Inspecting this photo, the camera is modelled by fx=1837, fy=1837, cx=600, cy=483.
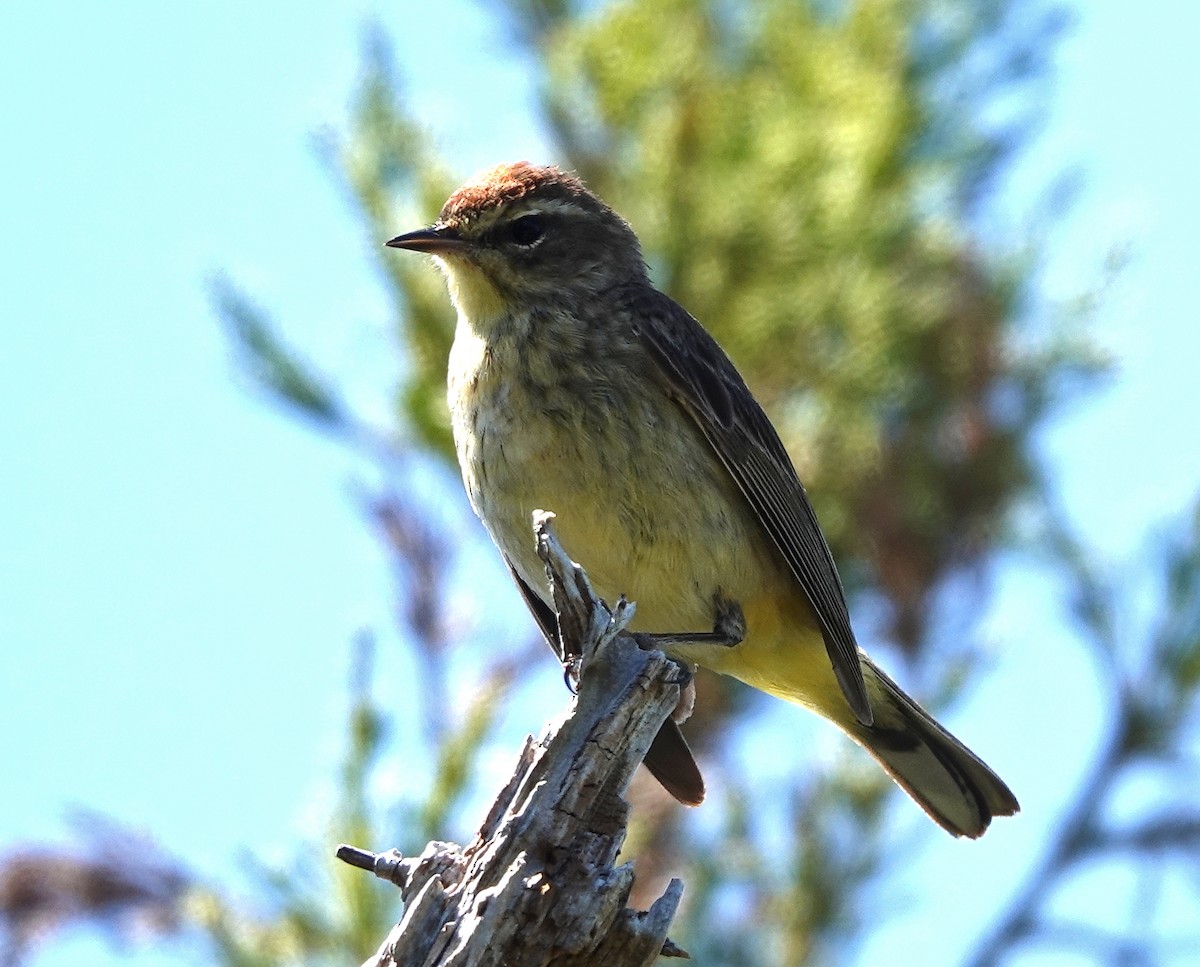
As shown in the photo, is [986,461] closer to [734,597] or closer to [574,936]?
[734,597]

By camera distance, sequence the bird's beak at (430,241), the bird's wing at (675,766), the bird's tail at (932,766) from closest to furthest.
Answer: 1. the bird's wing at (675,766)
2. the bird's beak at (430,241)
3. the bird's tail at (932,766)

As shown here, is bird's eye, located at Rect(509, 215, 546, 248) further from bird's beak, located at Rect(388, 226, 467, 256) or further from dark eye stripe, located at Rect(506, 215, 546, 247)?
bird's beak, located at Rect(388, 226, 467, 256)

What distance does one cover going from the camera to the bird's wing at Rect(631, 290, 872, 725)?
5.19 meters

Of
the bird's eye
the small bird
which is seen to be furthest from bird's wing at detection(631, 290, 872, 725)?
the bird's eye

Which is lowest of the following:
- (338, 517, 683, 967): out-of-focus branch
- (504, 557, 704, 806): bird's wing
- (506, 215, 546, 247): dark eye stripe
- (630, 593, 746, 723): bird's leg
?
(338, 517, 683, 967): out-of-focus branch

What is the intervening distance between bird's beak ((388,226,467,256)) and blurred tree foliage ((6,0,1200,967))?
41cm

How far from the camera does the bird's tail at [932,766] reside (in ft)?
17.8

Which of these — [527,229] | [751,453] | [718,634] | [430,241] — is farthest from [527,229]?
[718,634]

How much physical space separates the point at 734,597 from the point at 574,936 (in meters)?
1.99

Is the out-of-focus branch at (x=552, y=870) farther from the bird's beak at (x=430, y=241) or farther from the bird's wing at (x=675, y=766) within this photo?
the bird's beak at (x=430, y=241)

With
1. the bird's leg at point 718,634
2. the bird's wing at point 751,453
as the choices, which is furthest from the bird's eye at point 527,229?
the bird's leg at point 718,634

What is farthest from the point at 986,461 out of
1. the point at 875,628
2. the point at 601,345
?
the point at 601,345

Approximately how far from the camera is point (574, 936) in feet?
11.1

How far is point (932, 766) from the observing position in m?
5.48
